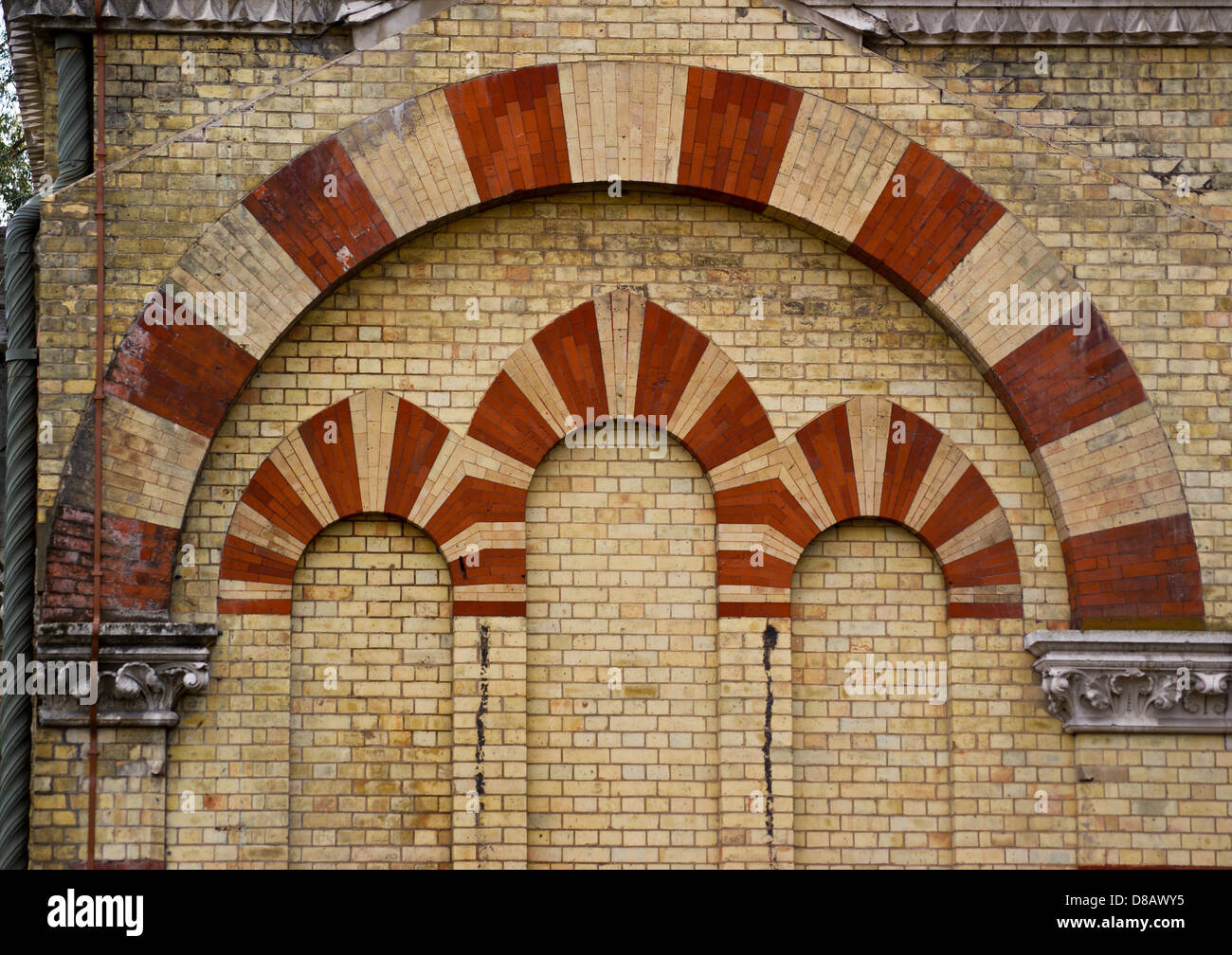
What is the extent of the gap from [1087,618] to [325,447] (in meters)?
5.36

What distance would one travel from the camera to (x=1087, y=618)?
12656mm

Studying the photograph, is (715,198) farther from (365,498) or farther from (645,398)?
(365,498)

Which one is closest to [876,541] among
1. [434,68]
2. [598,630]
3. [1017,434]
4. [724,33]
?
[1017,434]

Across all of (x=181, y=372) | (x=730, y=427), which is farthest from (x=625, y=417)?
(x=181, y=372)

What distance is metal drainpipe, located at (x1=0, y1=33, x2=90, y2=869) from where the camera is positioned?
12.1 metres

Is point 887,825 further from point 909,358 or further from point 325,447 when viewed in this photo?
point 325,447

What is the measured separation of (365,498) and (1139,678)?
5.41 meters

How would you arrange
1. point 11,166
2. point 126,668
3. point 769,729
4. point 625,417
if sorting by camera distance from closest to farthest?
point 126,668 → point 769,729 → point 625,417 → point 11,166

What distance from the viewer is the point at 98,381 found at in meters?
12.4

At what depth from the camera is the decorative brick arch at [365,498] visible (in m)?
12.6

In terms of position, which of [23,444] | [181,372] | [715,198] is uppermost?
[715,198]

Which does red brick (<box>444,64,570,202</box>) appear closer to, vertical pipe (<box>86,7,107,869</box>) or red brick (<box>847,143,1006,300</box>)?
red brick (<box>847,143,1006,300</box>)

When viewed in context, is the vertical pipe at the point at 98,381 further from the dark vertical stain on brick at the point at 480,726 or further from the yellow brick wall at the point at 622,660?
the yellow brick wall at the point at 622,660

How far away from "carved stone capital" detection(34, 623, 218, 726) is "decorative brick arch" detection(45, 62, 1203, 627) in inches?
19.3
